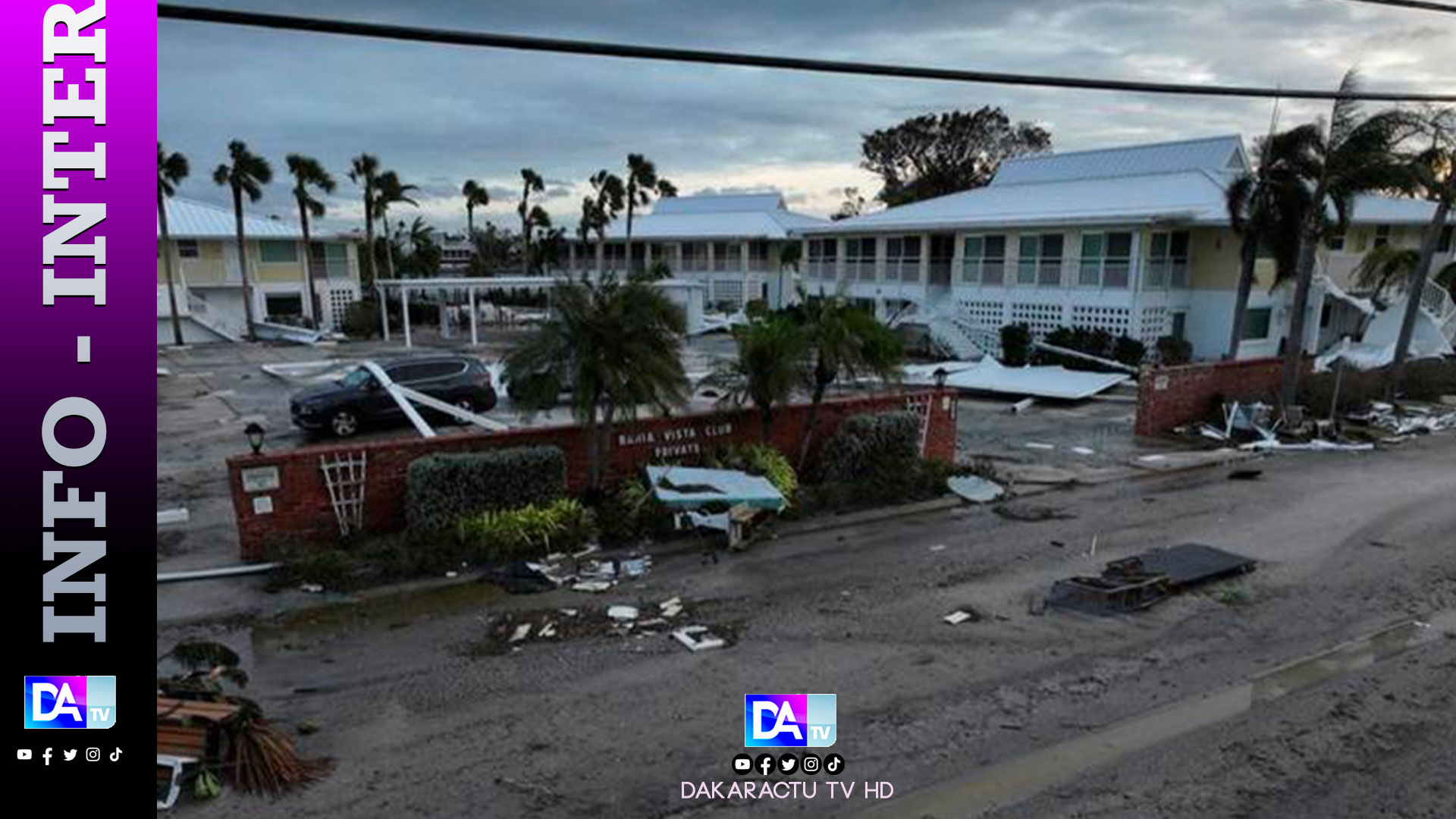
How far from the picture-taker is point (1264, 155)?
69.9ft

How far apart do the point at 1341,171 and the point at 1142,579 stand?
46.3 ft

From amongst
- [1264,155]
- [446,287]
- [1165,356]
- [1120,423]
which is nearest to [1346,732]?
[1120,423]

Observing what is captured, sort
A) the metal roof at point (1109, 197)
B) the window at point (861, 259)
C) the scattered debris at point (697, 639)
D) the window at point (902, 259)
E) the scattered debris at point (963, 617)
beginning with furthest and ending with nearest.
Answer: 1. the window at point (861, 259)
2. the window at point (902, 259)
3. the metal roof at point (1109, 197)
4. the scattered debris at point (963, 617)
5. the scattered debris at point (697, 639)

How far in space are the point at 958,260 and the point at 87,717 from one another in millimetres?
31241

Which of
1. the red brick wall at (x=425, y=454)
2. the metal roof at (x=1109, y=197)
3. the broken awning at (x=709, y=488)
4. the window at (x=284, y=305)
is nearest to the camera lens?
the red brick wall at (x=425, y=454)

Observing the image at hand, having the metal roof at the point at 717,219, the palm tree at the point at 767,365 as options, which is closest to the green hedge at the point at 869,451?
the palm tree at the point at 767,365

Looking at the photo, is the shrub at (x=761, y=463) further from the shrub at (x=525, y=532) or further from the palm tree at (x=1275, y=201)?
the palm tree at (x=1275, y=201)

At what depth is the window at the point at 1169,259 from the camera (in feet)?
91.4

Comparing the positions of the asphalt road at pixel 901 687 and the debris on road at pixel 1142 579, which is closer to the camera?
the asphalt road at pixel 901 687

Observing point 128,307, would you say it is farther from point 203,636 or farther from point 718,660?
point 718,660

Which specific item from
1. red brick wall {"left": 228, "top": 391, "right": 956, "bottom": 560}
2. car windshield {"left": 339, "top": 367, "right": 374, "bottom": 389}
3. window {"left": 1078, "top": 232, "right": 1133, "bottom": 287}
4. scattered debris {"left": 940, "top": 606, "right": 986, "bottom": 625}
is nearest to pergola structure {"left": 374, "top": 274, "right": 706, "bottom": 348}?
car windshield {"left": 339, "top": 367, "right": 374, "bottom": 389}

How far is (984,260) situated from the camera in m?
32.1

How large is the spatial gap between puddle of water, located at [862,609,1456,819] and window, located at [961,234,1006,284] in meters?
24.4

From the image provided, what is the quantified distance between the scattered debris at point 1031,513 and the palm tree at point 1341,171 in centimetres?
960
